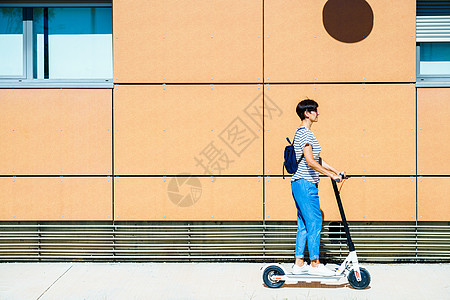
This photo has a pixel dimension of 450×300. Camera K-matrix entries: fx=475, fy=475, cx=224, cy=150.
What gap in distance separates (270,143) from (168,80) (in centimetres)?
152

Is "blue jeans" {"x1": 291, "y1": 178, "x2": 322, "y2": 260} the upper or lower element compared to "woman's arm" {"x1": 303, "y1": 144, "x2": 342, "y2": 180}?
lower

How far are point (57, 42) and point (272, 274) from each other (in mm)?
4075

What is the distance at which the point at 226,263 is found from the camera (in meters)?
6.02

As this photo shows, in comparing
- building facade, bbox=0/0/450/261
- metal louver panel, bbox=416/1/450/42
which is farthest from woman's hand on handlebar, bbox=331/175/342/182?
metal louver panel, bbox=416/1/450/42

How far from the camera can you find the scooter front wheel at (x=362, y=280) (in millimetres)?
4934

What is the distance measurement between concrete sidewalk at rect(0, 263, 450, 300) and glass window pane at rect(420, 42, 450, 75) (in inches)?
98.2

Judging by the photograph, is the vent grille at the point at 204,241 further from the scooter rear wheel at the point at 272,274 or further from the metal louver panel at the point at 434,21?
the metal louver panel at the point at 434,21

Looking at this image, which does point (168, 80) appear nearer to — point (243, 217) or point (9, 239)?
point (243, 217)

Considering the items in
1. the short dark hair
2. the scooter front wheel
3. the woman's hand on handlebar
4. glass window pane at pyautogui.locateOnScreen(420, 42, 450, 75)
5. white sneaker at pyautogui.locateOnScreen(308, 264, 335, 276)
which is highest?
glass window pane at pyautogui.locateOnScreen(420, 42, 450, 75)

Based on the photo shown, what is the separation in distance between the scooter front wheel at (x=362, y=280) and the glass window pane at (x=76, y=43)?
12.7 ft

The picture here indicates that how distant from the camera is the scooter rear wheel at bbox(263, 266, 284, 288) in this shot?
16.3 feet

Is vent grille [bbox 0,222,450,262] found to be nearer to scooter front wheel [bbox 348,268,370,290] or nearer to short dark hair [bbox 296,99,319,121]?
scooter front wheel [bbox 348,268,370,290]

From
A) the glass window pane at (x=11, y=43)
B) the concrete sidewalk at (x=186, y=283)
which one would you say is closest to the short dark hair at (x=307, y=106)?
the concrete sidewalk at (x=186, y=283)

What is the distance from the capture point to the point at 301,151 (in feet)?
16.4
